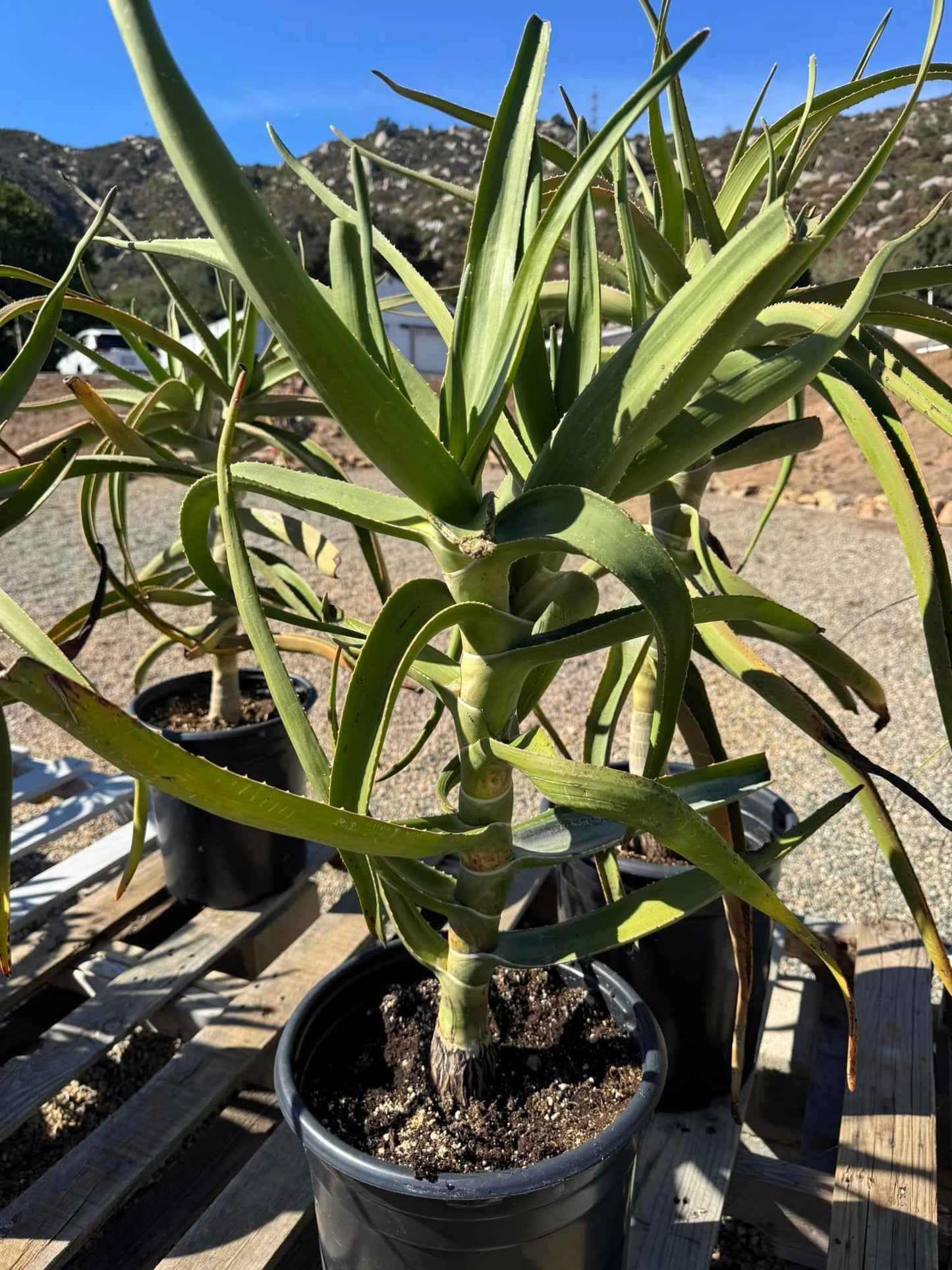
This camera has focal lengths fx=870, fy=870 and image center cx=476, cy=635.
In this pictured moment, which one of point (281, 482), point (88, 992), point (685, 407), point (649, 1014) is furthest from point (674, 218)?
point (88, 992)

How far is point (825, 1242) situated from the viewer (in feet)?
3.14

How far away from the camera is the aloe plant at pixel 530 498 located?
0.43 metres

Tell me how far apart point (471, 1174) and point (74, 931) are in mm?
937

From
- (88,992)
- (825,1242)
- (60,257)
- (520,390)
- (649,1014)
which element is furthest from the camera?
(60,257)

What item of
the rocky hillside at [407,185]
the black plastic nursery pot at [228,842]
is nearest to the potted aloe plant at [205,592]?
the black plastic nursery pot at [228,842]

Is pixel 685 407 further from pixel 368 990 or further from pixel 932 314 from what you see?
pixel 368 990

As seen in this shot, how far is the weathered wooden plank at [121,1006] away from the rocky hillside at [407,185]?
14708 mm

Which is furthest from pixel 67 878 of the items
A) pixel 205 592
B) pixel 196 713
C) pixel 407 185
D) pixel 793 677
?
pixel 407 185

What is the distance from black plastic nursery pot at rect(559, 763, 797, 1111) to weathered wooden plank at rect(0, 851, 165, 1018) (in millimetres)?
772

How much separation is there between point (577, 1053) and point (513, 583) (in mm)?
463

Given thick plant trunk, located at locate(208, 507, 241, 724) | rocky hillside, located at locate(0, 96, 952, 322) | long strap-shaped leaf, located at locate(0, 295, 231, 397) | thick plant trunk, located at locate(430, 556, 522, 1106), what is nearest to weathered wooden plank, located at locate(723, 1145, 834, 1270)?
thick plant trunk, located at locate(430, 556, 522, 1106)

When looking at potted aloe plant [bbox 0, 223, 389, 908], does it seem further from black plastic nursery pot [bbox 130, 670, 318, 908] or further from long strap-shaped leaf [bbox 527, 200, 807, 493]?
long strap-shaped leaf [bbox 527, 200, 807, 493]

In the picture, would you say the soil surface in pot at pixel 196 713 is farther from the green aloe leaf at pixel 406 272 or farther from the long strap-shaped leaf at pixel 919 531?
the long strap-shaped leaf at pixel 919 531

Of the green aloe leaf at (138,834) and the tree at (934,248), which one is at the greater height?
the tree at (934,248)
